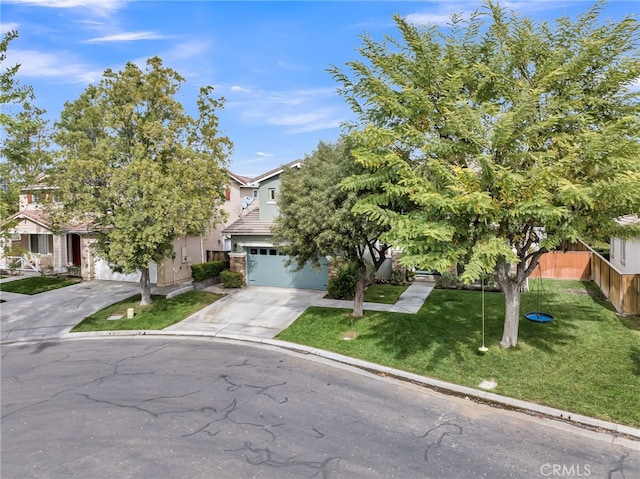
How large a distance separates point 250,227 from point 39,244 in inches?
643

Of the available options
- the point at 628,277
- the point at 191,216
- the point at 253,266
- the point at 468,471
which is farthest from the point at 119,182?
the point at 628,277

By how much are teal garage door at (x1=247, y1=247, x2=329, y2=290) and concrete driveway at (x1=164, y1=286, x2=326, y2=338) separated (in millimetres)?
476

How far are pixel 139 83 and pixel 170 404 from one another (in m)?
15.7

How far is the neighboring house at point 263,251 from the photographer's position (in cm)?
2128

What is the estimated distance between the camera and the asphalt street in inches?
274

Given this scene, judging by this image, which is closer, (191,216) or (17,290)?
(191,216)

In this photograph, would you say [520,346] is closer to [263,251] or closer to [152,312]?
[263,251]

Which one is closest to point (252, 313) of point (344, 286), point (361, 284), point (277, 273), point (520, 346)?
point (344, 286)

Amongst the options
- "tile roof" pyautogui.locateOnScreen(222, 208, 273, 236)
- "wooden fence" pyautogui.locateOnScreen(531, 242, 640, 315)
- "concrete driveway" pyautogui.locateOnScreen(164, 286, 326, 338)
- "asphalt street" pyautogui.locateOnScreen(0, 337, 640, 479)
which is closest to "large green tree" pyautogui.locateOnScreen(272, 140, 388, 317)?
"concrete driveway" pyautogui.locateOnScreen(164, 286, 326, 338)

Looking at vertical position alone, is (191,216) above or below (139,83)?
below

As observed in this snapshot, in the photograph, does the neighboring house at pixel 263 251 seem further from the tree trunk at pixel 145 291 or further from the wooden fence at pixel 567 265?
the wooden fence at pixel 567 265

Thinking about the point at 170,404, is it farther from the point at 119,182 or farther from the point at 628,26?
the point at 628,26

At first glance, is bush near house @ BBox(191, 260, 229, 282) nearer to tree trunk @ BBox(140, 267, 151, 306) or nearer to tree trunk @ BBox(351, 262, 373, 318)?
tree trunk @ BBox(140, 267, 151, 306)

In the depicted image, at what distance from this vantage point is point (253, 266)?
72.1 ft
